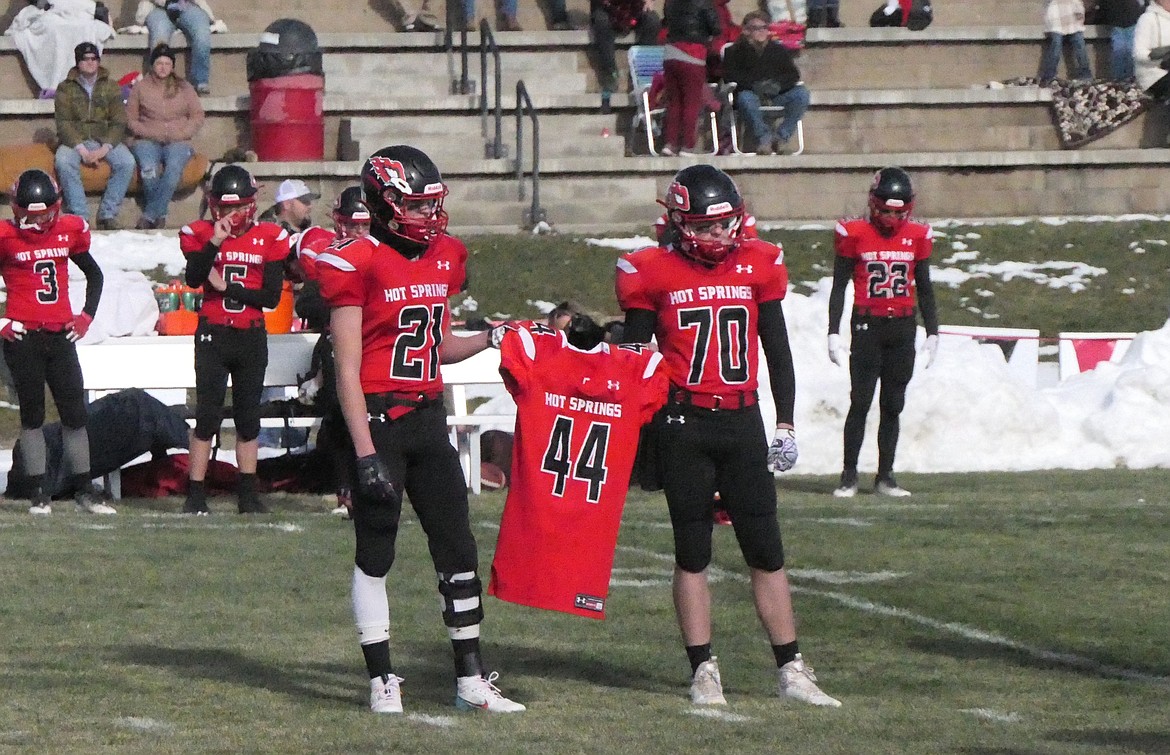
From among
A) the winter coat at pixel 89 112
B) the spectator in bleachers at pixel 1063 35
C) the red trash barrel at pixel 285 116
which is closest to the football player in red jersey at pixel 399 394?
the winter coat at pixel 89 112

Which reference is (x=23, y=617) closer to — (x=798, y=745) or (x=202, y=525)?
(x=202, y=525)

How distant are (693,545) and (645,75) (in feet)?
50.0

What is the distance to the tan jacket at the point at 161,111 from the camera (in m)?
18.7

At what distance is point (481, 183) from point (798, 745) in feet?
48.6

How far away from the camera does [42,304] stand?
10656mm

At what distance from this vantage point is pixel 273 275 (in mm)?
10609

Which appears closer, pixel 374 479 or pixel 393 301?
pixel 374 479

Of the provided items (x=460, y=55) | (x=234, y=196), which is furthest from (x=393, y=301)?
(x=460, y=55)

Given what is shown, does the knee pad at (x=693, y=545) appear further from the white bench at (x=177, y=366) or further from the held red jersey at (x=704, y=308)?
the white bench at (x=177, y=366)

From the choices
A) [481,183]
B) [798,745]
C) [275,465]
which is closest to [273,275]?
[275,465]

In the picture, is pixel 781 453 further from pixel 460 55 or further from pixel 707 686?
pixel 460 55

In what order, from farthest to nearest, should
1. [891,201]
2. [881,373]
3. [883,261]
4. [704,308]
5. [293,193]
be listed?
[881,373] < [293,193] < [883,261] < [891,201] < [704,308]

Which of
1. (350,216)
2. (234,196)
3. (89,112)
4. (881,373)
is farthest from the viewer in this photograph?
(89,112)

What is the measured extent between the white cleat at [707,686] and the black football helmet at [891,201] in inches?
226
